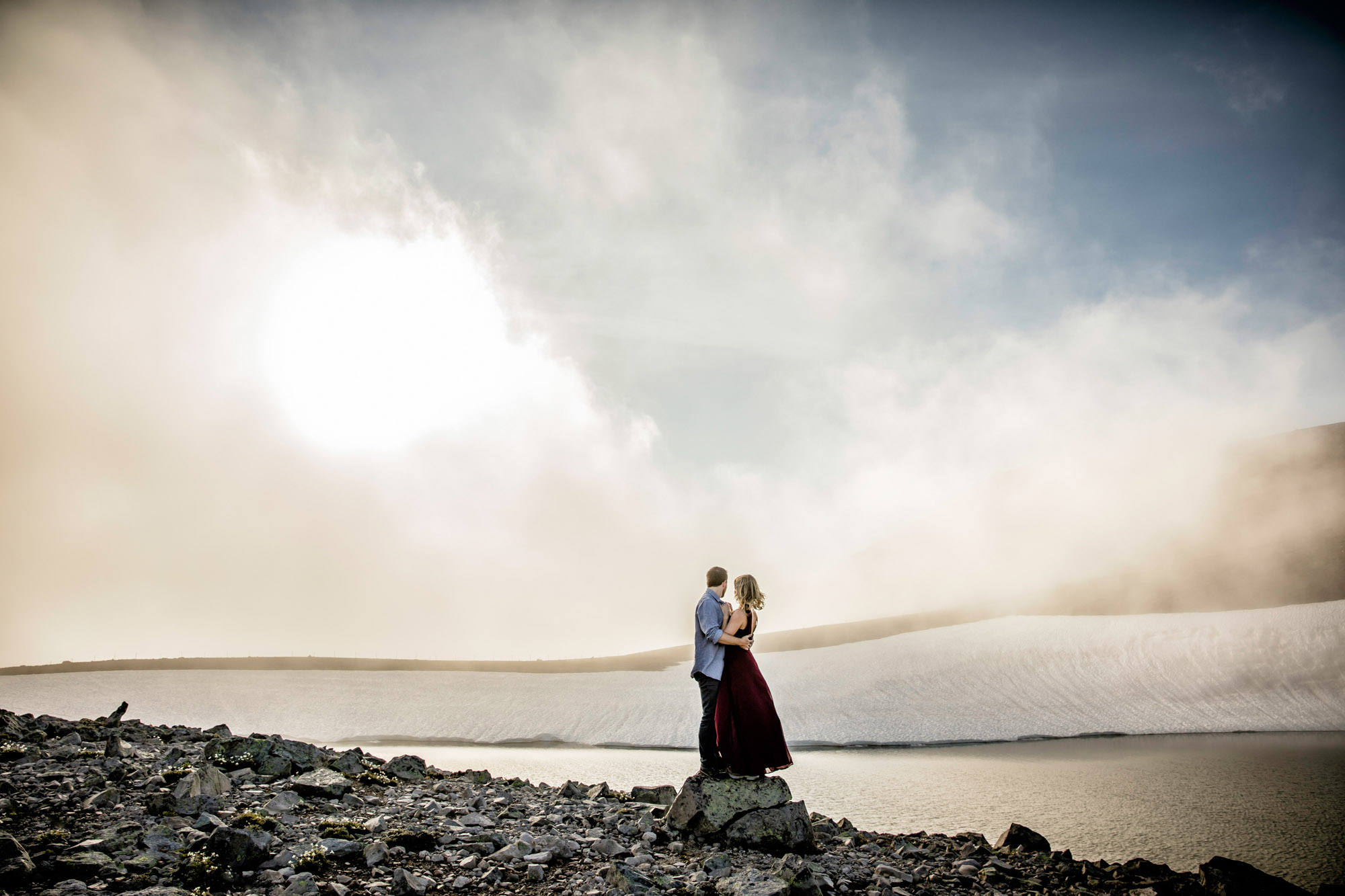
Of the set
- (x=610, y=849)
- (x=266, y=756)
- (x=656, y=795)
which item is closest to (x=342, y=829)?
(x=610, y=849)

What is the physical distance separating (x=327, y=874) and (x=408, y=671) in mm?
27411

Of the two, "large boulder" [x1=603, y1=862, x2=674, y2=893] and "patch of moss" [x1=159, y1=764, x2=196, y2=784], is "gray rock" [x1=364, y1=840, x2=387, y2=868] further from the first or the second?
"patch of moss" [x1=159, y1=764, x2=196, y2=784]

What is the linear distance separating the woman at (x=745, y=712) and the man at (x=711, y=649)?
0.08 metres

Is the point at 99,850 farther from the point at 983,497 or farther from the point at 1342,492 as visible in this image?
the point at 983,497

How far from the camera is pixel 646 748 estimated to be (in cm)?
A: 1583

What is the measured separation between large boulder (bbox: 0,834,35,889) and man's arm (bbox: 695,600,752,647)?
18.7ft

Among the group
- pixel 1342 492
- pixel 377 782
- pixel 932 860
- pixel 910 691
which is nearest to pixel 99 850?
pixel 377 782

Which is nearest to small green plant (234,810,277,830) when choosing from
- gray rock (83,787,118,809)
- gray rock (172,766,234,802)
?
gray rock (172,766,234,802)

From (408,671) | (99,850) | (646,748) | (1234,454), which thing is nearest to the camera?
(99,850)

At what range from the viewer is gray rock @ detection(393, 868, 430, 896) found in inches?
168

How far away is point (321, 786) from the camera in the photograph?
21.9 ft

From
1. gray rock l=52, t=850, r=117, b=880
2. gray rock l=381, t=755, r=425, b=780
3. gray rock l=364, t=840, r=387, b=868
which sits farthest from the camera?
gray rock l=381, t=755, r=425, b=780

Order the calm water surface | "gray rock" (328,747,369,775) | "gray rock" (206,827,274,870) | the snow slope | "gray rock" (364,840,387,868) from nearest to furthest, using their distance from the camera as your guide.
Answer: "gray rock" (206,827,274,870)
"gray rock" (364,840,387,868)
the calm water surface
"gray rock" (328,747,369,775)
the snow slope

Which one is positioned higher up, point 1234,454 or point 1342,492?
point 1234,454
